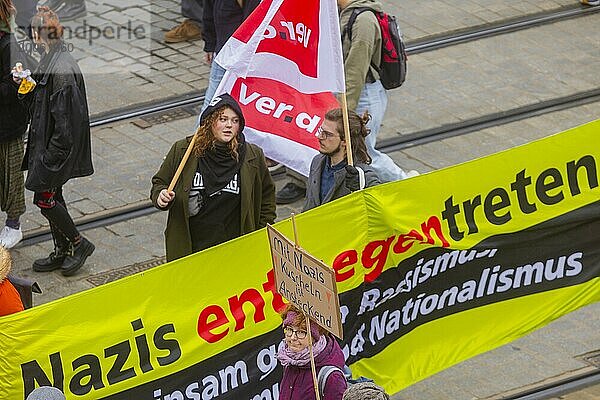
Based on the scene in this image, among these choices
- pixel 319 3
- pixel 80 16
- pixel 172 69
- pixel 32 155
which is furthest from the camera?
pixel 80 16

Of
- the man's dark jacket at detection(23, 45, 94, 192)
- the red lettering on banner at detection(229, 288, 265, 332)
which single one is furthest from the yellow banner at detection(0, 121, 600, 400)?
the man's dark jacket at detection(23, 45, 94, 192)

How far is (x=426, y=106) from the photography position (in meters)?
13.0

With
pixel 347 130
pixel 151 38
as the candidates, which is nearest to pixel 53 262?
pixel 347 130

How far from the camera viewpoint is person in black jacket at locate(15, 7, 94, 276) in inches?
383

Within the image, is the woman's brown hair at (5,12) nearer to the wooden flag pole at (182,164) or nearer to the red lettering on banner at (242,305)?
the wooden flag pole at (182,164)

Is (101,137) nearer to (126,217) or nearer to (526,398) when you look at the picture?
(126,217)

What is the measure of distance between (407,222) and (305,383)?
1366 millimetres

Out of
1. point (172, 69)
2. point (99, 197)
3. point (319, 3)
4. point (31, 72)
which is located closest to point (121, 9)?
point (172, 69)

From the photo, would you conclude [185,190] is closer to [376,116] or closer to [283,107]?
[283,107]

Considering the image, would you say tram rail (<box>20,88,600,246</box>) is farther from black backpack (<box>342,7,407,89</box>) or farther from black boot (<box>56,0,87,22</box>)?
black boot (<box>56,0,87,22</box>)

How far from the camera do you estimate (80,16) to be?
48.1 feet

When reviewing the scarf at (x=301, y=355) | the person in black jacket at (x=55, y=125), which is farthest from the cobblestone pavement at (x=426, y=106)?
the scarf at (x=301, y=355)

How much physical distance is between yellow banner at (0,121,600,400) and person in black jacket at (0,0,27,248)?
3220mm

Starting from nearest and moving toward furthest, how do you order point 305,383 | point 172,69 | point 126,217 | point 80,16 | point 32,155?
point 305,383
point 32,155
point 126,217
point 172,69
point 80,16
